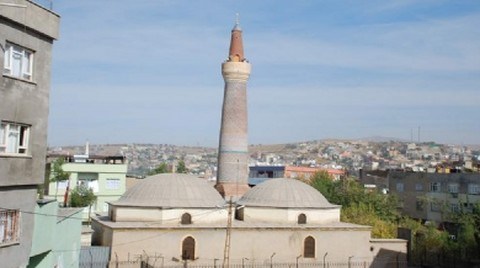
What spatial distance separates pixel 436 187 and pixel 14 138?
3491 cm

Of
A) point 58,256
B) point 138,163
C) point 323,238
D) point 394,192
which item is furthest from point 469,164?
point 138,163

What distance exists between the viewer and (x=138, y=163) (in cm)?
18000

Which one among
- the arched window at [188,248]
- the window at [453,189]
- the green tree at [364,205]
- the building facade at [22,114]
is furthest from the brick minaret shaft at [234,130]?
the window at [453,189]

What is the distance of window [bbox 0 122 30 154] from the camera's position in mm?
11539

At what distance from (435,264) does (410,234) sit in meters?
1.81

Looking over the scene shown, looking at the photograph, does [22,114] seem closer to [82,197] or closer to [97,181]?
[82,197]

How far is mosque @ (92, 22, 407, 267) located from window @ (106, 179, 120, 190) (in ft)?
35.8

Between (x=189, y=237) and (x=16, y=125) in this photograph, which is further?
(x=189, y=237)

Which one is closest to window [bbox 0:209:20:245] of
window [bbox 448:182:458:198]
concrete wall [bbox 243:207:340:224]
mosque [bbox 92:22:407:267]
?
mosque [bbox 92:22:407:267]

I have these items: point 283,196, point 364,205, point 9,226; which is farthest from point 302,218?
point 9,226

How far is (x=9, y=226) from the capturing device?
11.8m

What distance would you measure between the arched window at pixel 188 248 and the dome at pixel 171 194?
1.44 m

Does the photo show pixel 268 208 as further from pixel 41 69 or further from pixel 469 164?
pixel 469 164

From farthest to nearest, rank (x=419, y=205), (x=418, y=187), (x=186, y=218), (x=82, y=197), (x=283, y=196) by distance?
1. (x=418, y=187)
2. (x=419, y=205)
3. (x=82, y=197)
4. (x=283, y=196)
5. (x=186, y=218)
